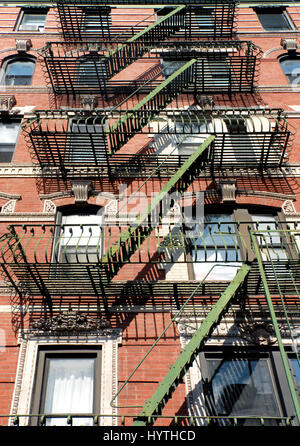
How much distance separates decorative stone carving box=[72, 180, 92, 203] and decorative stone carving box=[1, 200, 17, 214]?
1.46 metres

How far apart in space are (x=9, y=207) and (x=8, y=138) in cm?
333

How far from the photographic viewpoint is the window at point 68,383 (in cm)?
823

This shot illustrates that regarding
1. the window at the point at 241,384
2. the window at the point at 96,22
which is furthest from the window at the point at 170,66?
the window at the point at 241,384

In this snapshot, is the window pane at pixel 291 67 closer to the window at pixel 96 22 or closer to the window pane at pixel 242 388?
the window at pixel 96 22

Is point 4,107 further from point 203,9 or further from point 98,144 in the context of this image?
point 203,9

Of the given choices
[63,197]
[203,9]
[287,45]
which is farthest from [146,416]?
[203,9]

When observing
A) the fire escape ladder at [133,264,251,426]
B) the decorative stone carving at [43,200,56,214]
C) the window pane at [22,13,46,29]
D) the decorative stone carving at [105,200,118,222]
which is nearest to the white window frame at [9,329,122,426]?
Result: the fire escape ladder at [133,264,251,426]

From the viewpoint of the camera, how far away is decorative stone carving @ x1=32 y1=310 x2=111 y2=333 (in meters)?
9.15

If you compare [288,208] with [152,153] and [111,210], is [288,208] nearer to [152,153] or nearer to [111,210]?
[152,153]

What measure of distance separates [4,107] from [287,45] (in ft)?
34.5

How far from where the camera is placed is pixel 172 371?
729 centimetres

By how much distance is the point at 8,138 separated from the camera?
14.2 m

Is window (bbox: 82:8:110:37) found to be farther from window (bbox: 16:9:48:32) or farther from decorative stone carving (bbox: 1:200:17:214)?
decorative stone carving (bbox: 1:200:17:214)

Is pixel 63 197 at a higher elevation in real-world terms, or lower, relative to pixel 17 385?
higher
